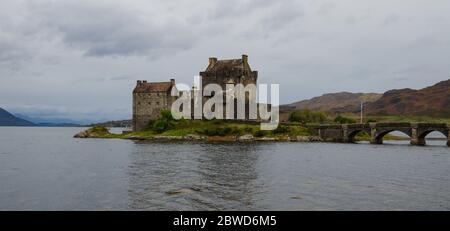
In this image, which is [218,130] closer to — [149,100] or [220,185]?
[149,100]

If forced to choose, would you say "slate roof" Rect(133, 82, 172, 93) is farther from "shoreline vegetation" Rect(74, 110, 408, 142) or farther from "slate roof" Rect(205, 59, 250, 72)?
"slate roof" Rect(205, 59, 250, 72)

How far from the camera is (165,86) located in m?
120

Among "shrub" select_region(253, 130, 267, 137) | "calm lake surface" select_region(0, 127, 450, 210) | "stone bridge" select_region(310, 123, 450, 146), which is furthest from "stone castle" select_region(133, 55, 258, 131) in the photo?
"calm lake surface" select_region(0, 127, 450, 210)

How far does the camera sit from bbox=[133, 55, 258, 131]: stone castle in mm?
119500

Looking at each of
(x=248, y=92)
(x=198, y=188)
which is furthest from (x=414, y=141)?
(x=198, y=188)

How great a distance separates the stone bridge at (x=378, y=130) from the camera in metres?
98.3

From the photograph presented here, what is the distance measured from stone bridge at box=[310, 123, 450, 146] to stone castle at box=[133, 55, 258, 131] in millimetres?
22327

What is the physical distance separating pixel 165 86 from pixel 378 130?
51673mm

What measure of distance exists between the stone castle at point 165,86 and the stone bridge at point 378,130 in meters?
22.3

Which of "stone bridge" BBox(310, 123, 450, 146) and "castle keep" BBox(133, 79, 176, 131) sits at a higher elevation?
"castle keep" BBox(133, 79, 176, 131)

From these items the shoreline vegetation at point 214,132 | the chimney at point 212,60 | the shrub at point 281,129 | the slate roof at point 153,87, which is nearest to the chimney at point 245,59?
the chimney at point 212,60

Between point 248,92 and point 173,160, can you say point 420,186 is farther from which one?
point 248,92
